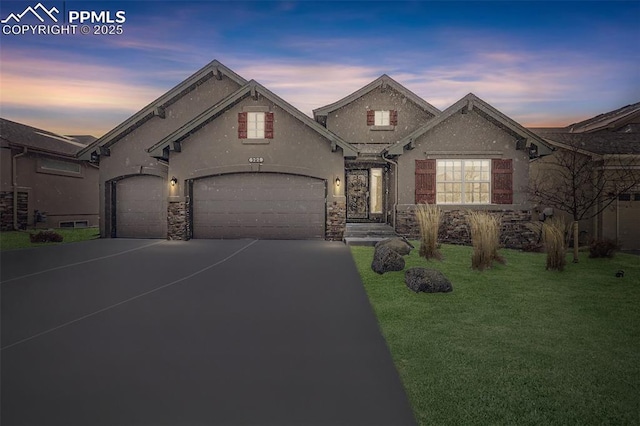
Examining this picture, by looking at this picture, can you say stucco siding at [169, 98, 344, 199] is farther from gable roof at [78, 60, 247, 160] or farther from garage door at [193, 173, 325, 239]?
gable roof at [78, 60, 247, 160]

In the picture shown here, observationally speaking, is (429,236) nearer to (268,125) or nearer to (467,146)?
(467,146)

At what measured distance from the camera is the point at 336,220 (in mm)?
14906

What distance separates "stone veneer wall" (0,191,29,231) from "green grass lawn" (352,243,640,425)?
18635 millimetres

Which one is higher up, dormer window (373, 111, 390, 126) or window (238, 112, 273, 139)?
dormer window (373, 111, 390, 126)

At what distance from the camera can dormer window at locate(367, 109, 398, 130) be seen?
1769 centimetres

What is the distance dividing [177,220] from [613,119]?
2095 cm

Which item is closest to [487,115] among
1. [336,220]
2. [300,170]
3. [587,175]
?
[587,175]

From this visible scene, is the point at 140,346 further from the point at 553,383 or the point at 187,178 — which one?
the point at 187,178

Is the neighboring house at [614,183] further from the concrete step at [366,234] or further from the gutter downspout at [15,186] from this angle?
the gutter downspout at [15,186]

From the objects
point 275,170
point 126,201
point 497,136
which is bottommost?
point 126,201

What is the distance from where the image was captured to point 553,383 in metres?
3.57

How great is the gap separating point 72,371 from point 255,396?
186cm

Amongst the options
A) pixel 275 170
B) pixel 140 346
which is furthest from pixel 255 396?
pixel 275 170

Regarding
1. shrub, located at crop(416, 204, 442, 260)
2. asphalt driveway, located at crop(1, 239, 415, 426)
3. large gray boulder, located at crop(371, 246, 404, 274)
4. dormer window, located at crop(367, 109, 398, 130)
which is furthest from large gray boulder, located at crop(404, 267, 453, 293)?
dormer window, located at crop(367, 109, 398, 130)
